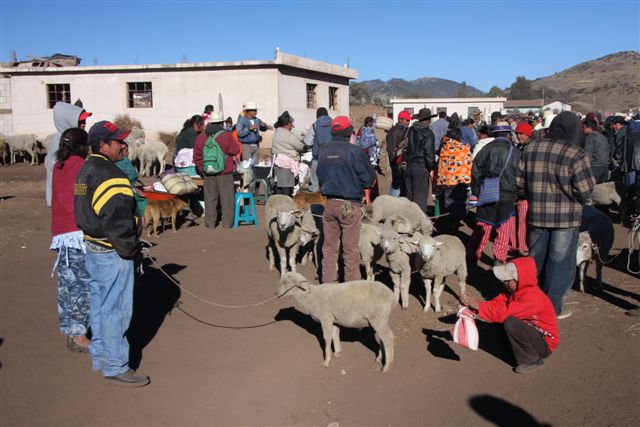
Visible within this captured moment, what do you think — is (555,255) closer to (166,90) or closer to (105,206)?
(105,206)

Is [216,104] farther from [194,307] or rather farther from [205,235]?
[194,307]

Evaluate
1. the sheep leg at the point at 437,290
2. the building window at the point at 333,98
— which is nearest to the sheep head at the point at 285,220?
the sheep leg at the point at 437,290

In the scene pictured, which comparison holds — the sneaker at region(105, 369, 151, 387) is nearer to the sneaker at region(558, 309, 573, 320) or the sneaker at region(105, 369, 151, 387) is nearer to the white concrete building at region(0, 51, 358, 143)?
the sneaker at region(558, 309, 573, 320)

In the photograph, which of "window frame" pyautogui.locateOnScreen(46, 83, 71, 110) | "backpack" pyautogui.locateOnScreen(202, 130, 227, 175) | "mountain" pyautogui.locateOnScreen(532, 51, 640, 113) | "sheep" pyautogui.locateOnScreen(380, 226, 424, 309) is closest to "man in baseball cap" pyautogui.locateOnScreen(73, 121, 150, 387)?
"sheep" pyautogui.locateOnScreen(380, 226, 424, 309)

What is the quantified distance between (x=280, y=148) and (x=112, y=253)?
25.8 ft

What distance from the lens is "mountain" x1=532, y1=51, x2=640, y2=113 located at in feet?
237

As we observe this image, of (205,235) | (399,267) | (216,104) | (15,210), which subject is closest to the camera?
(399,267)

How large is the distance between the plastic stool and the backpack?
2.27 m

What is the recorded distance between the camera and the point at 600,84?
94.2 metres

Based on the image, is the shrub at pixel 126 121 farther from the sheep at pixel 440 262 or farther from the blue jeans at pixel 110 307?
the blue jeans at pixel 110 307

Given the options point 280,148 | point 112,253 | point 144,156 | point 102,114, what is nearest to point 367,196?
point 280,148

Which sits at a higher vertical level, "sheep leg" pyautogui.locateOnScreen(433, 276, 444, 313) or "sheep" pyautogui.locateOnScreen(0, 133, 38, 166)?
"sheep" pyautogui.locateOnScreen(0, 133, 38, 166)

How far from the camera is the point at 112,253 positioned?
4820 millimetres

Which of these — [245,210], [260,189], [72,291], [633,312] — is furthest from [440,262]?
[260,189]
